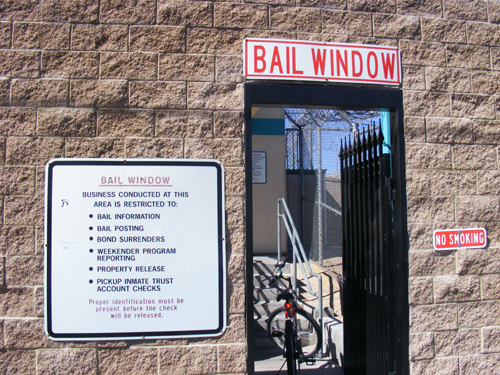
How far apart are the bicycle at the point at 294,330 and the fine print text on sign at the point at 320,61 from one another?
254 cm

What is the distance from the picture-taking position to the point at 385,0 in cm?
314

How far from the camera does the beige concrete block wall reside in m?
2.70

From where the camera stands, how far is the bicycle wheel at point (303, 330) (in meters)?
5.01

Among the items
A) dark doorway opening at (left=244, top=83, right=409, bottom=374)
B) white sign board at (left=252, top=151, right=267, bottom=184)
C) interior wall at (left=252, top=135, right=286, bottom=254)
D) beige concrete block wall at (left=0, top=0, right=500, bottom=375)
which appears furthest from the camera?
white sign board at (left=252, top=151, right=267, bottom=184)

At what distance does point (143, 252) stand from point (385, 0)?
8.93 ft

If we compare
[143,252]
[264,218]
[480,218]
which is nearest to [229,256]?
[143,252]

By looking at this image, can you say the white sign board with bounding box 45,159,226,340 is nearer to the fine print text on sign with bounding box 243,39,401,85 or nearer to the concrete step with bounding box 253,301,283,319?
the fine print text on sign with bounding box 243,39,401,85

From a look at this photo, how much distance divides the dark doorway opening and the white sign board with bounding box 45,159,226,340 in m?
0.41

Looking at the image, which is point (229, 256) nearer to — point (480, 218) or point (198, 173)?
point (198, 173)

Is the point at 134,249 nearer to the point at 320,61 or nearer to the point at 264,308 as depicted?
the point at 320,61

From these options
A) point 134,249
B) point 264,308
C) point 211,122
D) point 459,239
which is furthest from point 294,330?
point 211,122

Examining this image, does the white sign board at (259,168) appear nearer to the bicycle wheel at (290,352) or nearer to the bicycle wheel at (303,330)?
the bicycle wheel at (303,330)

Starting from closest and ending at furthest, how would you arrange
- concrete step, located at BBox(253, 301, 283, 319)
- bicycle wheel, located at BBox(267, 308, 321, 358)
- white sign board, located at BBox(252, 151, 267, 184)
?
bicycle wheel, located at BBox(267, 308, 321, 358)
concrete step, located at BBox(253, 301, 283, 319)
white sign board, located at BBox(252, 151, 267, 184)

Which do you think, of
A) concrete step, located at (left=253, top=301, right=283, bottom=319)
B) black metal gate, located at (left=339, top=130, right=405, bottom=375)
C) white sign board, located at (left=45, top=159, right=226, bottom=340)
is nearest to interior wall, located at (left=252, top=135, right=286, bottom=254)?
concrete step, located at (left=253, top=301, right=283, bottom=319)
